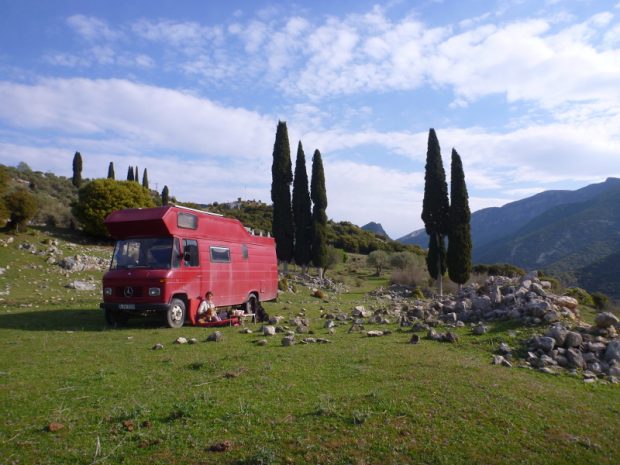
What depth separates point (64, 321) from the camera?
1429 centimetres

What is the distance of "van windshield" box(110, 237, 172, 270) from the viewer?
1332 cm

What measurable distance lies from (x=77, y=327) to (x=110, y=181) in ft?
95.0

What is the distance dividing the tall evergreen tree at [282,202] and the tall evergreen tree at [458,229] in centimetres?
1586

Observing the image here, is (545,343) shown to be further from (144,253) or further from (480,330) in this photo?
(144,253)

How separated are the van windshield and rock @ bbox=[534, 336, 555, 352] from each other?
33.6 ft

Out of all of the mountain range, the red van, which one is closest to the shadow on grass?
the red van

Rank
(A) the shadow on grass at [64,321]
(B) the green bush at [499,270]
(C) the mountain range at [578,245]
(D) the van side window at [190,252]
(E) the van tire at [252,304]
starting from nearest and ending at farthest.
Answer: (A) the shadow on grass at [64,321] < (D) the van side window at [190,252] < (E) the van tire at [252,304] < (B) the green bush at [499,270] < (C) the mountain range at [578,245]

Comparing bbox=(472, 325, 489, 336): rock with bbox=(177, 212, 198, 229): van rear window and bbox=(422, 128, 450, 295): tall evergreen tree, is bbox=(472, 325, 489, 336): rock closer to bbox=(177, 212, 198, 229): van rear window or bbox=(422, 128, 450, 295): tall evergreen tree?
bbox=(177, 212, 198, 229): van rear window

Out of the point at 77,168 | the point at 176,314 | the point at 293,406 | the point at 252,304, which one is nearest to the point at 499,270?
the point at 252,304

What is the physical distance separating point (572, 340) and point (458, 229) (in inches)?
1074

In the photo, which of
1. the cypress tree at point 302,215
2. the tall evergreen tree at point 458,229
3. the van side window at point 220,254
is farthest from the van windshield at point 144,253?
the cypress tree at point 302,215

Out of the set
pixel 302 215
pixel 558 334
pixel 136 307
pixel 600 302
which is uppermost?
pixel 302 215

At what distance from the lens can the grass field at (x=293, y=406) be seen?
4.66 meters

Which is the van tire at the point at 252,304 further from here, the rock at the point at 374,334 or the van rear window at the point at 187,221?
the rock at the point at 374,334
